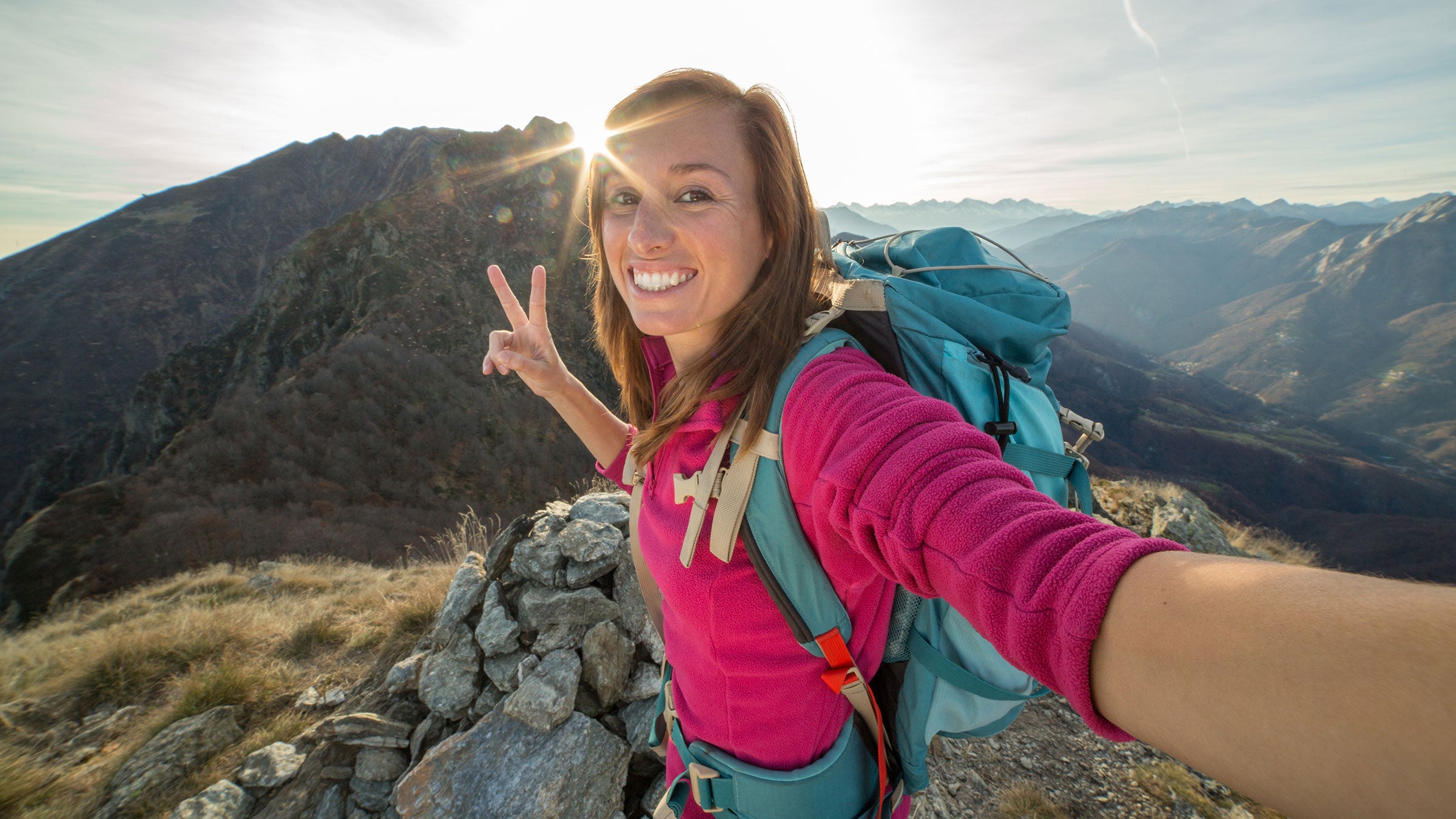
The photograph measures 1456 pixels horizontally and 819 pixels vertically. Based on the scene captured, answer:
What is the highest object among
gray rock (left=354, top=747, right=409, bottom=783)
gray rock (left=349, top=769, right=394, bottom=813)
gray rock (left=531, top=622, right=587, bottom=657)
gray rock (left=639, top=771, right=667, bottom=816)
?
gray rock (left=531, top=622, right=587, bottom=657)

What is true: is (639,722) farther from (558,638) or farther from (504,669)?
(504,669)

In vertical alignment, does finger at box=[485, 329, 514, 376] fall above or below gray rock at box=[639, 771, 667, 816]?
above

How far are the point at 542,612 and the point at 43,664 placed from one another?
4.13m

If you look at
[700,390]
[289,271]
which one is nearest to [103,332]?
[289,271]


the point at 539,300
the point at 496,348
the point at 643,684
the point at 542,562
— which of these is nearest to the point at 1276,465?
the point at 643,684

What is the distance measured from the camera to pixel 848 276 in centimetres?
159

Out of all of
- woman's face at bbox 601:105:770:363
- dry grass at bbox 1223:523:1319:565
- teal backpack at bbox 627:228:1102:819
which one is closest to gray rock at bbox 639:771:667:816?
teal backpack at bbox 627:228:1102:819

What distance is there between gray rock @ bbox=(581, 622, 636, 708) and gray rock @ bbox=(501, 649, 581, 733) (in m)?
0.09

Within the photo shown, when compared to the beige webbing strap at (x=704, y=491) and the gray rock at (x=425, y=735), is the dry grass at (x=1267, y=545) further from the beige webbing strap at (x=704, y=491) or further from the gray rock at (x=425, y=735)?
the gray rock at (x=425, y=735)

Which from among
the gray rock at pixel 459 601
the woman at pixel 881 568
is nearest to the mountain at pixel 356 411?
the gray rock at pixel 459 601

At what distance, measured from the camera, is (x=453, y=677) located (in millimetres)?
3271

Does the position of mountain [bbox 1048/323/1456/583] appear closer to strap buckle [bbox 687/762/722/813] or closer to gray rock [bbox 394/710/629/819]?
gray rock [bbox 394/710/629/819]

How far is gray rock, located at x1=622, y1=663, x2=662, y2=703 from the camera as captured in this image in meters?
3.12

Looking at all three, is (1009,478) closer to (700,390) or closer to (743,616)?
(743,616)
